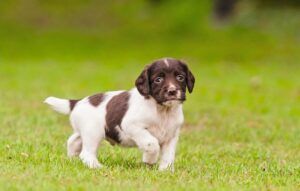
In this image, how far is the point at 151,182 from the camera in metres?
7.30

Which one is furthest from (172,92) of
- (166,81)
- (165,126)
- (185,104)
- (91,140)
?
(185,104)

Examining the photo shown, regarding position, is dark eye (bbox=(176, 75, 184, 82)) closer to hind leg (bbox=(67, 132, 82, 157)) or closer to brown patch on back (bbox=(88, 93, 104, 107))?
brown patch on back (bbox=(88, 93, 104, 107))

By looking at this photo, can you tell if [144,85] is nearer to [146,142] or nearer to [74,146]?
[146,142]

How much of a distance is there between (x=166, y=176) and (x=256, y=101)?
375 inches

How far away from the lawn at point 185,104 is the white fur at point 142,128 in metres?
0.20

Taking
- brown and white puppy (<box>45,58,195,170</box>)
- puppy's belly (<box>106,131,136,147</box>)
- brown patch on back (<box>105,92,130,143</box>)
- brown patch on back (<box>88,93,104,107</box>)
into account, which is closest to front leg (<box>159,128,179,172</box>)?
brown and white puppy (<box>45,58,195,170</box>)

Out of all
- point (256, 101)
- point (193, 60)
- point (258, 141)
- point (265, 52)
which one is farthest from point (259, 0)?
point (258, 141)

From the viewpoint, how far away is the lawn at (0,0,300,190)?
25.1 feet

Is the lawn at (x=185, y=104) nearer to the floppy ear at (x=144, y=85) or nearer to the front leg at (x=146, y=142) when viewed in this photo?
the front leg at (x=146, y=142)

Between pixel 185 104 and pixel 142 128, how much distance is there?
7935 mm

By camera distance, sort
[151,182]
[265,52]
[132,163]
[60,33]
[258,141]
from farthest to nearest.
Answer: [60,33], [265,52], [258,141], [132,163], [151,182]

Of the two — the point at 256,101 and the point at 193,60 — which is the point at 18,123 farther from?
the point at 193,60

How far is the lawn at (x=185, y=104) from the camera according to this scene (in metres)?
7.66

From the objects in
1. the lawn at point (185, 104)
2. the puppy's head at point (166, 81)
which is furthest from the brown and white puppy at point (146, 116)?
the lawn at point (185, 104)
